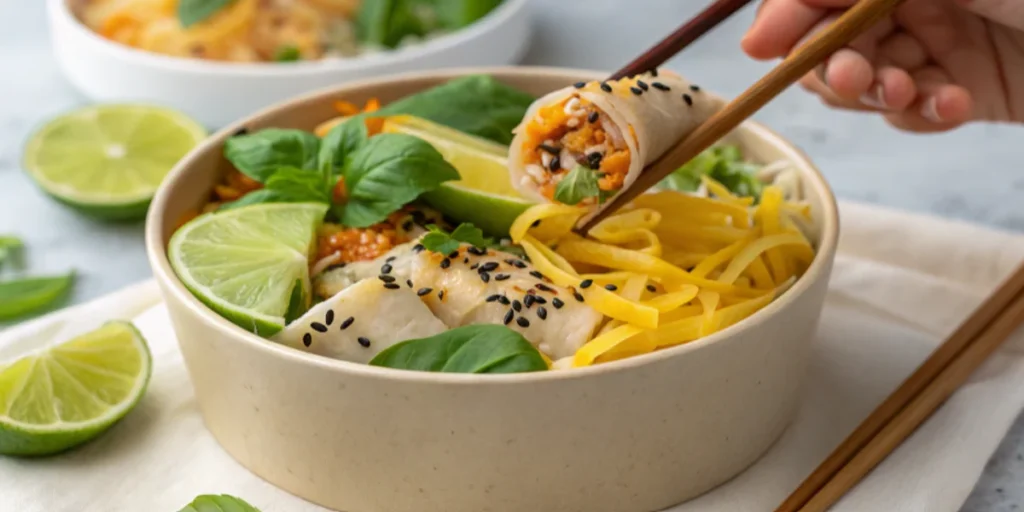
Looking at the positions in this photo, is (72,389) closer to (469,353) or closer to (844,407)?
(469,353)

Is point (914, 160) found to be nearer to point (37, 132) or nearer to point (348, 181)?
point (348, 181)

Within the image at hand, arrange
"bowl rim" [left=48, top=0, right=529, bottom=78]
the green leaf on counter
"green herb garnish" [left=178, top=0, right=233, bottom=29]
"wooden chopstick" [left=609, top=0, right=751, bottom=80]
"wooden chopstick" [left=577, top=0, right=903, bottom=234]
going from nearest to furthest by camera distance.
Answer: "wooden chopstick" [left=577, top=0, right=903, bottom=234] < "wooden chopstick" [left=609, top=0, right=751, bottom=80] < the green leaf on counter < "bowl rim" [left=48, top=0, right=529, bottom=78] < "green herb garnish" [left=178, top=0, right=233, bottom=29]

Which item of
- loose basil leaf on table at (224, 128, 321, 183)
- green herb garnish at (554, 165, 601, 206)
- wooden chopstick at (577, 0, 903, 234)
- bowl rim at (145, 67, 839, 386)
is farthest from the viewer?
loose basil leaf on table at (224, 128, 321, 183)

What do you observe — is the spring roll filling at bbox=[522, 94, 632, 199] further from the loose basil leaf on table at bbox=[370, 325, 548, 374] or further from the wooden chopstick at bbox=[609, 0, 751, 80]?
the loose basil leaf on table at bbox=[370, 325, 548, 374]

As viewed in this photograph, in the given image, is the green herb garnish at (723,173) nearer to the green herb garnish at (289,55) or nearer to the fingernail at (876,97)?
the fingernail at (876,97)

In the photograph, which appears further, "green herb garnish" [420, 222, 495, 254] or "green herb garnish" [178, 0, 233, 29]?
"green herb garnish" [178, 0, 233, 29]

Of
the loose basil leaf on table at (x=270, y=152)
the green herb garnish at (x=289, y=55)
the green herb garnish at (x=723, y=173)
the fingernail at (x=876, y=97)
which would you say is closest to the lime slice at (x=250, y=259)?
the loose basil leaf on table at (x=270, y=152)

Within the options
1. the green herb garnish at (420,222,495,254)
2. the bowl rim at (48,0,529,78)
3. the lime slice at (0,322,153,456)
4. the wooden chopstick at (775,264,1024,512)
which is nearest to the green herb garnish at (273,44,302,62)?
the bowl rim at (48,0,529,78)

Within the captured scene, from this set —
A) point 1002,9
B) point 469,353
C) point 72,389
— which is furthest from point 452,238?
point 1002,9
